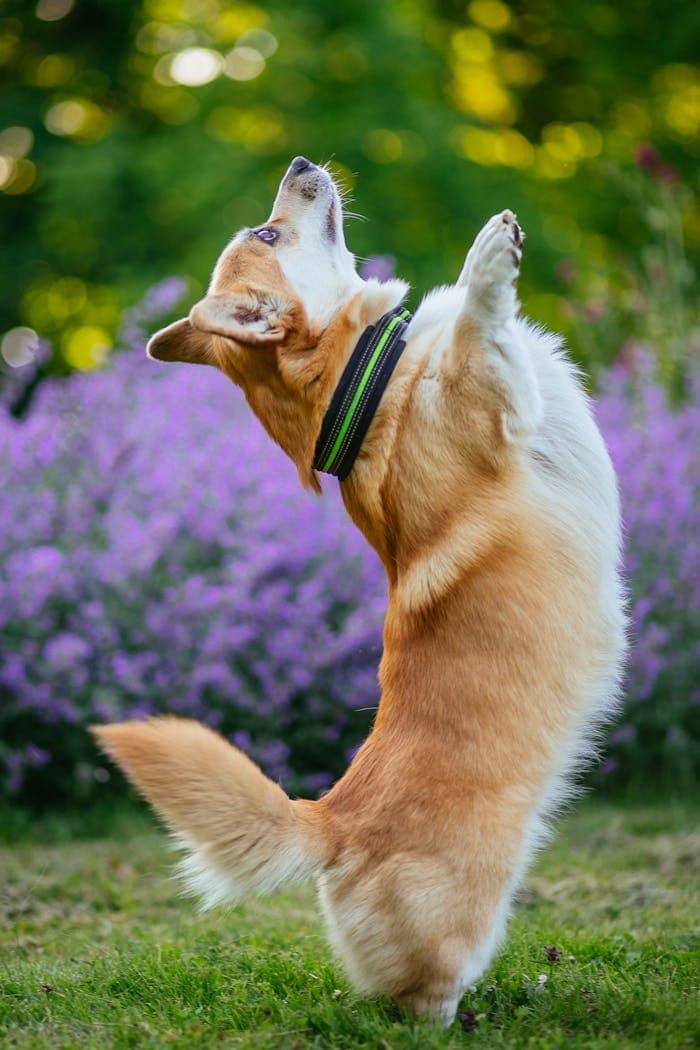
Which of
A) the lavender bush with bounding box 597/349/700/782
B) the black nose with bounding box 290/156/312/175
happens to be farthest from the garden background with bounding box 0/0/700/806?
the black nose with bounding box 290/156/312/175

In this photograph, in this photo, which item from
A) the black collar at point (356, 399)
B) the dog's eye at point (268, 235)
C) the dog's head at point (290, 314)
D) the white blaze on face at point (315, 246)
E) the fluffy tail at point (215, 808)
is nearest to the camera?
the fluffy tail at point (215, 808)

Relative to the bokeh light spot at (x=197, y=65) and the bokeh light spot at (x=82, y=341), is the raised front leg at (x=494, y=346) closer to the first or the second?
the bokeh light spot at (x=197, y=65)

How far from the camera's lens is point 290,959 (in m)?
3.59

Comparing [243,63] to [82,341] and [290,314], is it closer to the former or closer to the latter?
[82,341]

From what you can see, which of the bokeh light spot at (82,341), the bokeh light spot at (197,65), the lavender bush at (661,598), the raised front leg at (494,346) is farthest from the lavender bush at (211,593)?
the bokeh light spot at (82,341)

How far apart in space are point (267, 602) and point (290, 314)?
234 cm

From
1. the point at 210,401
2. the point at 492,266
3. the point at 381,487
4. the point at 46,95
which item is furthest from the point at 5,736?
the point at 46,95

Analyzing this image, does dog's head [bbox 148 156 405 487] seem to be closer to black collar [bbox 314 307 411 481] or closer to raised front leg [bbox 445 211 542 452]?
black collar [bbox 314 307 411 481]

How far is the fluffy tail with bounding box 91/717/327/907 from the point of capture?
277 cm

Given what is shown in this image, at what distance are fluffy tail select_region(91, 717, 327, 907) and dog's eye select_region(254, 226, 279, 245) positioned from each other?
1.50 meters

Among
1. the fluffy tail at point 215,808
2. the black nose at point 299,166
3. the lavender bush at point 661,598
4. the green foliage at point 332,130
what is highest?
the black nose at point 299,166

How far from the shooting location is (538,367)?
3381 millimetres

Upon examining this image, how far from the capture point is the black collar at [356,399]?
3.20m

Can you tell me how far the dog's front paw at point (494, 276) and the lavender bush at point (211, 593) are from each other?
102 inches
